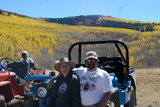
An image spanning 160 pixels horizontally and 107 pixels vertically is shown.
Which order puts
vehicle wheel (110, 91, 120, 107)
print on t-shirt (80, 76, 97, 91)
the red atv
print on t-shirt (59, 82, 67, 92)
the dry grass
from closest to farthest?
print on t-shirt (80, 76, 97, 91) → print on t-shirt (59, 82, 67, 92) → vehicle wheel (110, 91, 120, 107) → the red atv → the dry grass

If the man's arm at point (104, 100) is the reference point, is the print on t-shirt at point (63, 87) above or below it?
above

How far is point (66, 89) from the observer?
404 centimetres

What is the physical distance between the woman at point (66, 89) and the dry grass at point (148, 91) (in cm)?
422

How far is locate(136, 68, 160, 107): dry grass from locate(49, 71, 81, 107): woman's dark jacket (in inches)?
167

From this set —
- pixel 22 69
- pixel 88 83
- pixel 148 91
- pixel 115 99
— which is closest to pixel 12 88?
pixel 22 69

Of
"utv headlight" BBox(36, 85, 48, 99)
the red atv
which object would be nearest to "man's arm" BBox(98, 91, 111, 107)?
"utv headlight" BBox(36, 85, 48, 99)

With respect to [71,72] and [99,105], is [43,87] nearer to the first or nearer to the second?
[71,72]

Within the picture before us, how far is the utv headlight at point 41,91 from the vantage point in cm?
437

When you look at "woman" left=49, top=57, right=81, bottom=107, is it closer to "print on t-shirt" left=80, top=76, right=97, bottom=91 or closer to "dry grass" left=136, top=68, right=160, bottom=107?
"print on t-shirt" left=80, top=76, right=97, bottom=91

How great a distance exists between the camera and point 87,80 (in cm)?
401

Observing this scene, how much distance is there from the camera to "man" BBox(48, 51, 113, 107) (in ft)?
12.8

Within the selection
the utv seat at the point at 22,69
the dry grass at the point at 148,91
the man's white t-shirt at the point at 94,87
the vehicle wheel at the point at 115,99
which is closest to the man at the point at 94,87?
the man's white t-shirt at the point at 94,87

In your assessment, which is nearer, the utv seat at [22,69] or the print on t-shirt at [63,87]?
the print on t-shirt at [63,87]

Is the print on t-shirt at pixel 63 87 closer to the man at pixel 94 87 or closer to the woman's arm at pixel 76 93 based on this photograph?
the woman's arm at pixel 76 93
